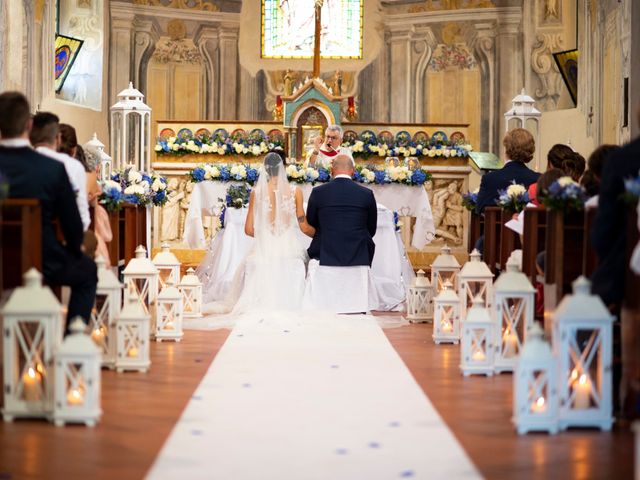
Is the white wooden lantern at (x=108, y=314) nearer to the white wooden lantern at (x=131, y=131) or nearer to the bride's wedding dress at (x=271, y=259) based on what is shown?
the bride's wedding dress at (x=271, y=259)

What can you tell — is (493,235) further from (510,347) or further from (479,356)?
(479,356)

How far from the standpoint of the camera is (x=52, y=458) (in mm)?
4703

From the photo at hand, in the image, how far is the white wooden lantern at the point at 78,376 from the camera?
5328 mm

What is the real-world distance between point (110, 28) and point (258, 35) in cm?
317

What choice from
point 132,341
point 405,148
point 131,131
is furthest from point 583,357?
point 131,131

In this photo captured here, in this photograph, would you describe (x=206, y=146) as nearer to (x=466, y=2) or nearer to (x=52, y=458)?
(x=466, y=2)

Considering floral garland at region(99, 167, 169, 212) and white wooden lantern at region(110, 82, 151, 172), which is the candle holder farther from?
white wooden lantern at region(110, 82, 151, 172)

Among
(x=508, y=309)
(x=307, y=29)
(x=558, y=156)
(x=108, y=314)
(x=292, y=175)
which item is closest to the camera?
(x=508, y=309)

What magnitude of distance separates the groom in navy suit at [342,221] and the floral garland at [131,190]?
1.53m

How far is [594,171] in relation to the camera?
685 cm

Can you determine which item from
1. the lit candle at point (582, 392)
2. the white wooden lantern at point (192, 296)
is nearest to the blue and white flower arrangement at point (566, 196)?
the lit candle at point (582, 392)

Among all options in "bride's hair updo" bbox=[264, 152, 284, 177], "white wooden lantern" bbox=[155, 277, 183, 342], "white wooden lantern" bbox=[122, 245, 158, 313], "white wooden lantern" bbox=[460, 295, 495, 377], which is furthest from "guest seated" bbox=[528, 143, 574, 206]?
"bride's hair updo" bbox=[264, 152, 284, 177]

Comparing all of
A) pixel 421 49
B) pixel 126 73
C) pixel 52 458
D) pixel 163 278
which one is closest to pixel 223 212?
pixel 163 278

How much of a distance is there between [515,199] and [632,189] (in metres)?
3.78
